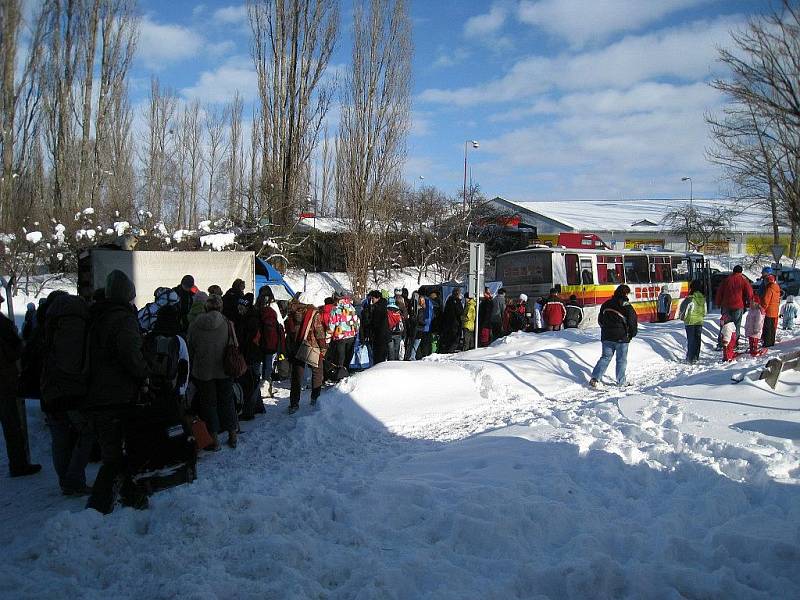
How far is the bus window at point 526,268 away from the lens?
19984 millimetres

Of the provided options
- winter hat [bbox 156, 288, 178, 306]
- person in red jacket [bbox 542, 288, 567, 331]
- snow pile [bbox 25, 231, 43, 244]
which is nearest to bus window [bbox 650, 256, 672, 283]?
person in red jacket [bbox 542, 288, 567, 331]

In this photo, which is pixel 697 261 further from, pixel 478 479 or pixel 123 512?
pixel 123 512

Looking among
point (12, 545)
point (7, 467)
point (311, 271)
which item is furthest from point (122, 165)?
point (12, 545)

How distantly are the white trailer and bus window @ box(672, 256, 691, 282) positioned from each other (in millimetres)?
16269

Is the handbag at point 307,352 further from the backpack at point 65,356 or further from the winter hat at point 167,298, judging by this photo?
the backpack at point 65,356

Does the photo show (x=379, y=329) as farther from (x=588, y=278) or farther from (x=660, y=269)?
(x=660, y=269)

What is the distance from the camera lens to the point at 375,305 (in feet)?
39.7

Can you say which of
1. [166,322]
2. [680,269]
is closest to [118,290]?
[166,322]

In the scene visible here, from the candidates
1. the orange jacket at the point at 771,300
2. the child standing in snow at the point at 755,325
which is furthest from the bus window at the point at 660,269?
the child standing in snow at the point at 755,325

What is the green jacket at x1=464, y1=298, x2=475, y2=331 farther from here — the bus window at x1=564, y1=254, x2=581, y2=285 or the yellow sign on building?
the yellow sign on building

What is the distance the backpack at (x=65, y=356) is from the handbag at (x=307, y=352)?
4.09 meters

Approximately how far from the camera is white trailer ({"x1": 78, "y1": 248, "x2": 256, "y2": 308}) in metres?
14.1

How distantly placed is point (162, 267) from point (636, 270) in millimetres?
15863

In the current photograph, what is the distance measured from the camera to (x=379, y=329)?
12.0 meters
